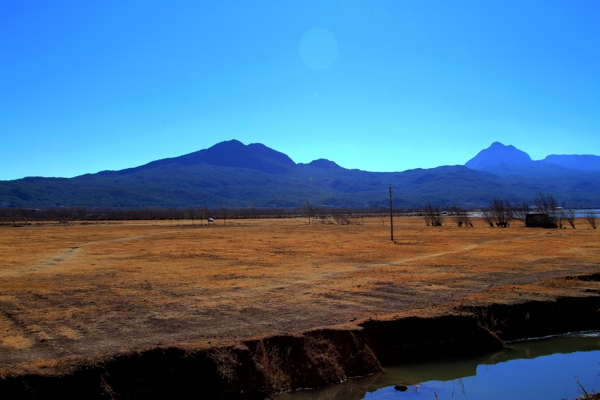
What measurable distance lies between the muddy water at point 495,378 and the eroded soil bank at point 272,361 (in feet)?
1.26

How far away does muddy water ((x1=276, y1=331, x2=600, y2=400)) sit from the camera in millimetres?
10078

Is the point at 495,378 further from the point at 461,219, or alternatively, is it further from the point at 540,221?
the point at 461,219

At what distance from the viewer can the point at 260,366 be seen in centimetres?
995

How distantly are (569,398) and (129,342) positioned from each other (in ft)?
32.5

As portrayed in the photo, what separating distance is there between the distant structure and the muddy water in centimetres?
5457

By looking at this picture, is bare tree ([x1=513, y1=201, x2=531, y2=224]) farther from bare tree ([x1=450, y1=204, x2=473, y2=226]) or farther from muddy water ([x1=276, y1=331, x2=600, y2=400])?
muddy water ([x1=276, y1=331, x2=600, y2=400])

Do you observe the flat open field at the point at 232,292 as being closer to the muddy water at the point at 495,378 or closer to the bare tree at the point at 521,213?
the muddy water at the point at 495,378

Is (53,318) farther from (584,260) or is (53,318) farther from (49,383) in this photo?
(584,260)

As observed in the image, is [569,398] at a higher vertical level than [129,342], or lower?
lower

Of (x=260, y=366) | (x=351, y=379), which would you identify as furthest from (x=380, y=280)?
(x=260, y=366)

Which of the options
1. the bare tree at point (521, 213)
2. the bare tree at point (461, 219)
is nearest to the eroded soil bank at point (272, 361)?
the bare tree at point (461, 219)

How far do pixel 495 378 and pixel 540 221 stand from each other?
195 ft

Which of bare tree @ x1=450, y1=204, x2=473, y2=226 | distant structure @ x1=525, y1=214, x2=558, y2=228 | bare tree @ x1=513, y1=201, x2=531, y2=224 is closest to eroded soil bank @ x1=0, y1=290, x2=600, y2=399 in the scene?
distant structure @ x1=525, y1=214, x2=558, y2=228

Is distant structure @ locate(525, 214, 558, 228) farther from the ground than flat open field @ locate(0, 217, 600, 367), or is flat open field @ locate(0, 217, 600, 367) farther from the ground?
distant structure @ locate(525, 214, 558, 228)
